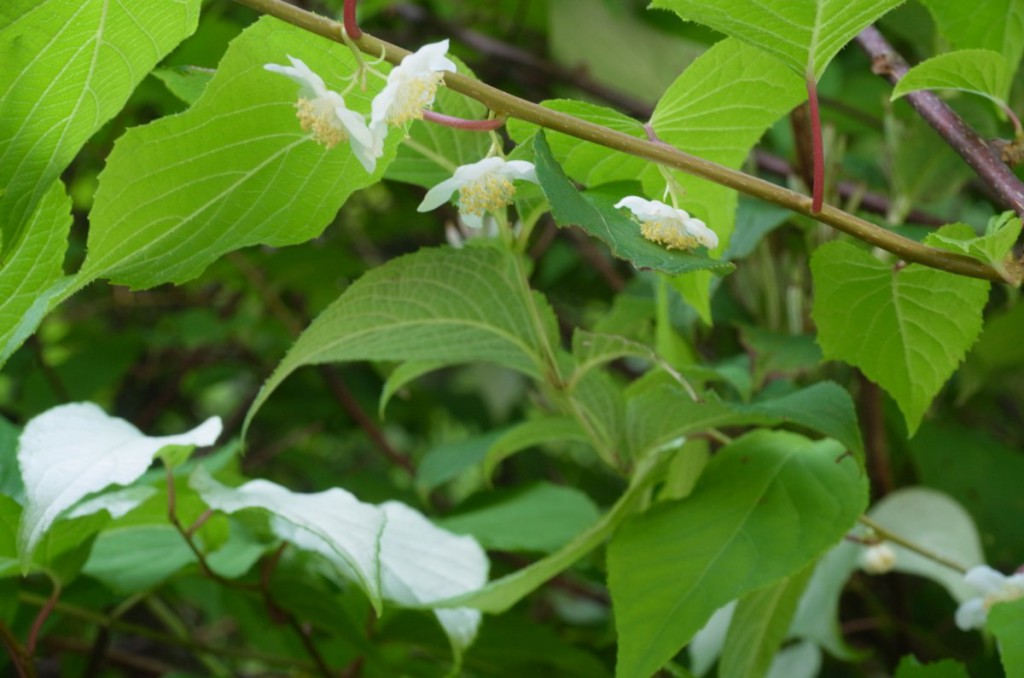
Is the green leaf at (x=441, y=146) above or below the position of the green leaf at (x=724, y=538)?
above

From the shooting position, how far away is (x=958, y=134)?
0.60m

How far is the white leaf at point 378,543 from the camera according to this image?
22.3 inches

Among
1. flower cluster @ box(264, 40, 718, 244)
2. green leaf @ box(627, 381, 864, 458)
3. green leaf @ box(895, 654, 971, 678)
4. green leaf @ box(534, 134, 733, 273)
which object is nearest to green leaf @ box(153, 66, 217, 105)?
flower cluster @ box(264, 40, 718, 244)

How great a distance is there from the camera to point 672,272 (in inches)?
16.9

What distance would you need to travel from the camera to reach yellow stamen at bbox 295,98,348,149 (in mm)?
468

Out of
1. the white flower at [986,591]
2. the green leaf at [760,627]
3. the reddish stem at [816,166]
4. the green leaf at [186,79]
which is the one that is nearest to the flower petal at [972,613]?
the white flower at [986,591]

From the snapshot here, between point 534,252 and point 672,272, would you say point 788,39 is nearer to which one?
point 672,272

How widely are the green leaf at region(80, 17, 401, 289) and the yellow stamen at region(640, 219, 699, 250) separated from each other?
135 mm

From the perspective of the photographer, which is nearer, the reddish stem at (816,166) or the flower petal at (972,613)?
the reddish stem at (816,166)

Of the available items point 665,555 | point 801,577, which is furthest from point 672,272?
point 801,577

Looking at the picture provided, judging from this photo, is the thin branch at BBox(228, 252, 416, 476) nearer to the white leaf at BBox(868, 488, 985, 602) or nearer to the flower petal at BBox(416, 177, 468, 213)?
the white leaf at BBox(868, 488, 985, 602)

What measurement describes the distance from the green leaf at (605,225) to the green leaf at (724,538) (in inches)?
8.0

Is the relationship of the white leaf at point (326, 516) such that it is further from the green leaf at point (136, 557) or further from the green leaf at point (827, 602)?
the green leaf at point (827, 602)

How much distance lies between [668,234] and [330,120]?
0.17m
